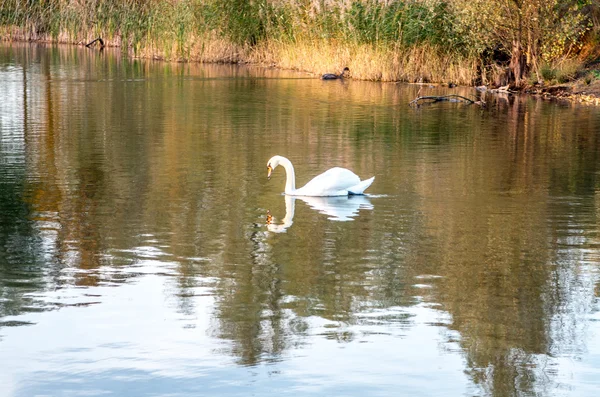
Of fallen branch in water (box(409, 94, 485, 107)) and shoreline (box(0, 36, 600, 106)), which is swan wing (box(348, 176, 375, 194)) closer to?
fallen branch in water (box(409, 94, 485, 107))

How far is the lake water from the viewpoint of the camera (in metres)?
6.71

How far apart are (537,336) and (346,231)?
358 centimetres

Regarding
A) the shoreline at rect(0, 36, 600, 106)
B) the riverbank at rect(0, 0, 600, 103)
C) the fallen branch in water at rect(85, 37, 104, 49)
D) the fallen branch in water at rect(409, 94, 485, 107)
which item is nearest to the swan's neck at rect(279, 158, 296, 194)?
the fallen branch in water at rect(409, 94, 485, 107)

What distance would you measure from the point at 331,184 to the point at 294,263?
3069mm

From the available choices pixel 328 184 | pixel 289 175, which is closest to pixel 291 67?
pixel 289 175

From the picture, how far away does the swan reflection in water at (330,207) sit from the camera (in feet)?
36.7

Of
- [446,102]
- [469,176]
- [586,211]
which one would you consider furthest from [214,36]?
[586,211]

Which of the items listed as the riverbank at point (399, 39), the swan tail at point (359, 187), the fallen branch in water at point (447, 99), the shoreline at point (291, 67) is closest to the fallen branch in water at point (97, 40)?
the shoreline at point (291, 67)

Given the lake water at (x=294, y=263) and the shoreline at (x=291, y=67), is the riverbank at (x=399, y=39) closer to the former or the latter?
the shoreline at (x=291, y=67)

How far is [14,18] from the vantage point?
52.5m

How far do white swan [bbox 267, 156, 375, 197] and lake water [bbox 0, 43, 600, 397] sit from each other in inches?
7.1

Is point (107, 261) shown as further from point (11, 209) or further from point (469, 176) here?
point (469, 176)

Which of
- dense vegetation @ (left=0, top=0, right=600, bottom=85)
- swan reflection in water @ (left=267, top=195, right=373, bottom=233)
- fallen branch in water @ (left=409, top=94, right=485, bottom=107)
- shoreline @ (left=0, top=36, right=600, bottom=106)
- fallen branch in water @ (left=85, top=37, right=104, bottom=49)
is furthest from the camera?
fallen branch in water @ (left=85, top=37, right=104, bottom=49)

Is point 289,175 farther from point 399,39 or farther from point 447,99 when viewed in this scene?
point 399,39
